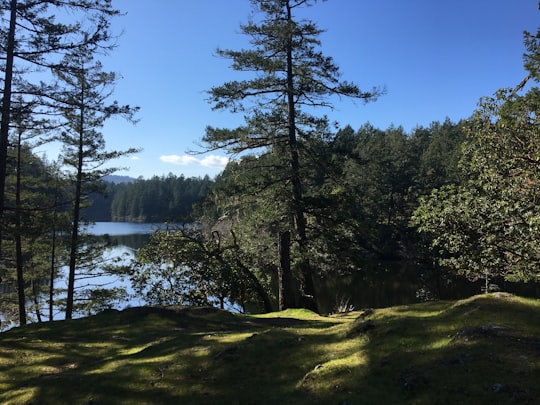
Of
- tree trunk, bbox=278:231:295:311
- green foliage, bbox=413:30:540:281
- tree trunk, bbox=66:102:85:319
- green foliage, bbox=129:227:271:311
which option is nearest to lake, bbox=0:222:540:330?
tree trunk, bbox=66:102:85:319

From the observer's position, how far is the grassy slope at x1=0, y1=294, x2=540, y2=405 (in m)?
4.05

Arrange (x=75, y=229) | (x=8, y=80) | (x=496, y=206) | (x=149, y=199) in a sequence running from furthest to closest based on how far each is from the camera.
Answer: (x=149, y=199)
(x=75, y=229)
(x=496, y=206)
(x=8, y=80)

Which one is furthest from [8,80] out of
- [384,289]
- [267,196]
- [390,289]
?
[390,289]

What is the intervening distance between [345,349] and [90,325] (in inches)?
321

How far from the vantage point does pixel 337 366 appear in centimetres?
493

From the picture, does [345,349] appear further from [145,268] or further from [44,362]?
[145,268]

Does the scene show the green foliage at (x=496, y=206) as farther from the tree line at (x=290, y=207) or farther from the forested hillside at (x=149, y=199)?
the forested hillside at (x=149, y=199)

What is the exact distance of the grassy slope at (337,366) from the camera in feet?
13.3

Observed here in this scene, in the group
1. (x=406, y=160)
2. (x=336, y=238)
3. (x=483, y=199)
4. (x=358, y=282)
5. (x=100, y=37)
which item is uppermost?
(x=406, y=160)

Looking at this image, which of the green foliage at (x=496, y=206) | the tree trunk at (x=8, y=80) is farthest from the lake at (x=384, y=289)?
the tree trunk at (x=8, y=80)

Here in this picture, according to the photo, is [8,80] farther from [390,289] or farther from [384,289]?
[390,289]

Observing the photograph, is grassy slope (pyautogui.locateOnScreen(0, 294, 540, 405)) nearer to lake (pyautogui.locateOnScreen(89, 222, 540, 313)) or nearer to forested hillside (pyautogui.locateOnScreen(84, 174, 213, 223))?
lake (pyautogui.locateOnScreen(89, 222, 540, 313))

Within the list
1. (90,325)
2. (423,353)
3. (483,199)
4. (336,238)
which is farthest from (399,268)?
(423,353)

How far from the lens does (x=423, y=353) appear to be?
15.6 feet
